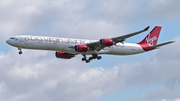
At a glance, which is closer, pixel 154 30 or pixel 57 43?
pixel 57 43

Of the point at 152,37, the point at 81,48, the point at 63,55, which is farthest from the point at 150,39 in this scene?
the point at 63,55

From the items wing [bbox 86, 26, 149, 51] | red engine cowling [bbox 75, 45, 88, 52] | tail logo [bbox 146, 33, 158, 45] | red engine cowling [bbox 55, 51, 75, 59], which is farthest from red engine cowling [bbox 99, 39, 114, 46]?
tail logo [bbox 146, 33, 158, 45]

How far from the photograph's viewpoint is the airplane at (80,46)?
7100cm

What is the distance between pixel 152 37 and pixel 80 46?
70.4 ft

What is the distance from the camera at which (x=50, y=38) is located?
72375 millimetres

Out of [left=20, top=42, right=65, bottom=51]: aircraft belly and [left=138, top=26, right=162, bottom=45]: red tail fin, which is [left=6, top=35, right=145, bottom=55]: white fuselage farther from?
[left=138, top=26, right=162, bottom=45]: red tail fin

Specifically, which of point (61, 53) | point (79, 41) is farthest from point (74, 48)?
point (61, 53)

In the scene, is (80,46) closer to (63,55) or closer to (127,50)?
(63,55)

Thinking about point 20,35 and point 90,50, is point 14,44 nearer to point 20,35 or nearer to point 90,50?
point 20,35

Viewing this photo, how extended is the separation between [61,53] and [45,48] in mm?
9633

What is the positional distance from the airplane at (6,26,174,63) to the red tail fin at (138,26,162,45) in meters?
2.13

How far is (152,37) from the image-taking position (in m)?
85.9

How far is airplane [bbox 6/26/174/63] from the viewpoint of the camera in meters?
71.0

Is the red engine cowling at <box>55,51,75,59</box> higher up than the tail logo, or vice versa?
the tail logo
